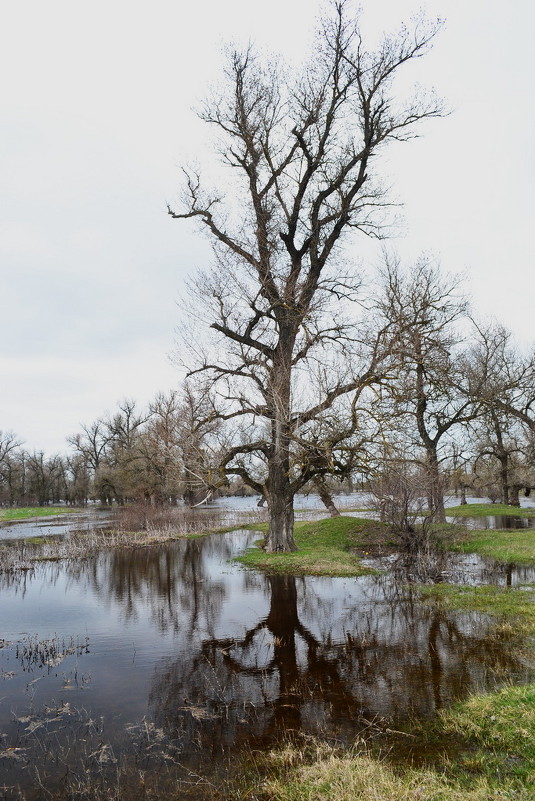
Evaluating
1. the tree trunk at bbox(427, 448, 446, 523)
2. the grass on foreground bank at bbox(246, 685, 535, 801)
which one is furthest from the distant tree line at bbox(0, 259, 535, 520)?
the grass on foreground bank at bbox(246, 685, 535, 801)

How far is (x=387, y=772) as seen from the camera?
17.6 feet

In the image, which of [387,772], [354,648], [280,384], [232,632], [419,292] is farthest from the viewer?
[419,292]

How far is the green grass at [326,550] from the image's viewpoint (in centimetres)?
1738

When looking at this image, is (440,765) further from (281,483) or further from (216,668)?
(281,483)

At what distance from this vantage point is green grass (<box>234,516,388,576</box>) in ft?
57.0

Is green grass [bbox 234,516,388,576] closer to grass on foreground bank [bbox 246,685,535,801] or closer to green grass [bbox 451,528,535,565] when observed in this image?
green grass [bbox 451,528,535,565]

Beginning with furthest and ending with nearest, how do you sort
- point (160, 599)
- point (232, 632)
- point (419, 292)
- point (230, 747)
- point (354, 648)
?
point (419, 292), point (160, 599), point (232, 632), point (354, 648), point (230, 747)

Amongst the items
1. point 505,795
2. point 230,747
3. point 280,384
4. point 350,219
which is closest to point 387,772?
point 505,795

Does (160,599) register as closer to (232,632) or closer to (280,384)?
(232,632)

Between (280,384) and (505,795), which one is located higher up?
(280,384)

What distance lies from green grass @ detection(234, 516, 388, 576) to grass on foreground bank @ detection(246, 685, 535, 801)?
34.4 feet

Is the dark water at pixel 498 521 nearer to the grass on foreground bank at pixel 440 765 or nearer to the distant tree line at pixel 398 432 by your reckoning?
the distant tree line at pixel 398 432

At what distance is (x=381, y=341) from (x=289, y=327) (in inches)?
147

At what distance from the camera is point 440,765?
221 inches
